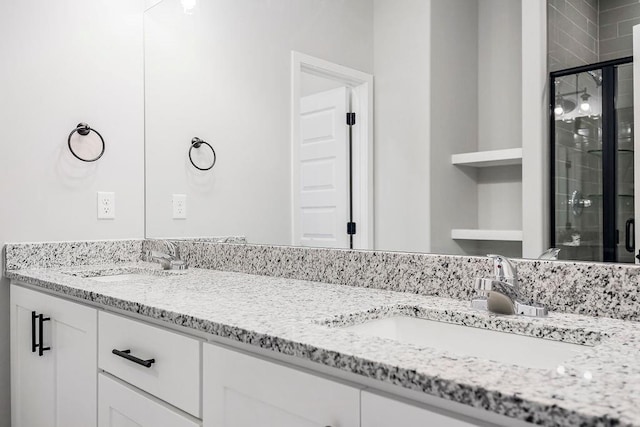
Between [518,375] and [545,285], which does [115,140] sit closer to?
[545,285]

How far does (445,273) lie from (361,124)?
0.48m

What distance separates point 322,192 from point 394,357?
905 mm

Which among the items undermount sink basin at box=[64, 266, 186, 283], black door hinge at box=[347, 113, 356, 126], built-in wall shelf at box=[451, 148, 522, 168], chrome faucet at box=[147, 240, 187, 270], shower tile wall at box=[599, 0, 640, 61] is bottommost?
undermount sink basin at box=[64, 266, 186, 283]

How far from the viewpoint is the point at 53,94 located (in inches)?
77.5

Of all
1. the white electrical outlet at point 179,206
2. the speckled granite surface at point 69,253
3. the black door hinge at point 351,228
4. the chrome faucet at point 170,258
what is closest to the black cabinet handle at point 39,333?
the speckled granite surface at point 69,253

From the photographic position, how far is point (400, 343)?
78 cm

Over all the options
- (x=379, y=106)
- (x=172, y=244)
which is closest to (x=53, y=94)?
(x=172, y=244)

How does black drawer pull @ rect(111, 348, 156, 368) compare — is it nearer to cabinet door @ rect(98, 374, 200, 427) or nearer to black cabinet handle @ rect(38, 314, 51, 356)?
cabinet door @ rect(98, 374, 200, 427)

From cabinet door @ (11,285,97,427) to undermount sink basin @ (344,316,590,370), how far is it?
79 cm

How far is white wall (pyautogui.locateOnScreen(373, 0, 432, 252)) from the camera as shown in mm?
1299

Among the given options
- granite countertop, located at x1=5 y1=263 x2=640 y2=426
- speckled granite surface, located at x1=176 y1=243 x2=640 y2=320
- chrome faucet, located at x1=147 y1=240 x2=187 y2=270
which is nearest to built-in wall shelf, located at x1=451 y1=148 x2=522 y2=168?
speckled granite surface, located at x1=176 y1=243 x2=640 y2=320

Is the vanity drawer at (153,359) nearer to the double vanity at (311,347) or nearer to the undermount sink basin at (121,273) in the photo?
the double vanity at (311,347)

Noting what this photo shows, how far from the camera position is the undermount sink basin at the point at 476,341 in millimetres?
904

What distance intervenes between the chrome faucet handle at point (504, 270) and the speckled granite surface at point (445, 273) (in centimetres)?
6
